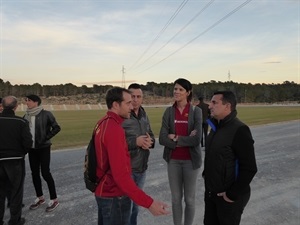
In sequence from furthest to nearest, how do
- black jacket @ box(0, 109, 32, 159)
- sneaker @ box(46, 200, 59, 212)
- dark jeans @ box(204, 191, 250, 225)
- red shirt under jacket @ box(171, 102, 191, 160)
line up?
1. sneaker @ box(46, 200, 59, 212)
2. black jacket @ box(0, 109, 32, 159)
3. red shirt under jacket @ box(171, 102, 191, 160)
4. dark jeans @ box(204, 191, 250, 225)

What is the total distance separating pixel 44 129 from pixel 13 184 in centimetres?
117

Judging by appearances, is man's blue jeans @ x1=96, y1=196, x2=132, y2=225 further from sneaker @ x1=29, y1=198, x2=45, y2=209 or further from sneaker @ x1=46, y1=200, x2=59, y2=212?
sneaker @ x1=29, y1=198, x2=45, y2=209

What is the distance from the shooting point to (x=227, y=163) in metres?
3.08

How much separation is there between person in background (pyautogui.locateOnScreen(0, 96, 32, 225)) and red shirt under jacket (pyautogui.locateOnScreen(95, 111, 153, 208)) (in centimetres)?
260

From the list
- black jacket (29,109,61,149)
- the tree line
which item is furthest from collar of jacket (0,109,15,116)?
the tree line

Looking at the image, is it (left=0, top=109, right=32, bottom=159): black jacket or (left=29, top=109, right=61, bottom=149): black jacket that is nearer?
(left=0, top=109, right=32, bottom=159): black jacket

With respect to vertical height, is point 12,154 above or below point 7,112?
below

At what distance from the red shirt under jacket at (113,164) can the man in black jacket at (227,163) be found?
1.09 m

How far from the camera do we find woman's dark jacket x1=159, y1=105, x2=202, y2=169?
4.07 m

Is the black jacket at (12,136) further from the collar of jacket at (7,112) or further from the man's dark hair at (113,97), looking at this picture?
the man's dark hair at (113,97)

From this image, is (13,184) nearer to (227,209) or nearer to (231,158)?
(227,209)

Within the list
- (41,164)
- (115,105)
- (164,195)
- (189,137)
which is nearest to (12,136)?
(41,164)

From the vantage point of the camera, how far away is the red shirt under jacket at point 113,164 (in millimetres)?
2410

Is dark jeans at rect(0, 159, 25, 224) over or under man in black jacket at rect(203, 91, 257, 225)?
under
